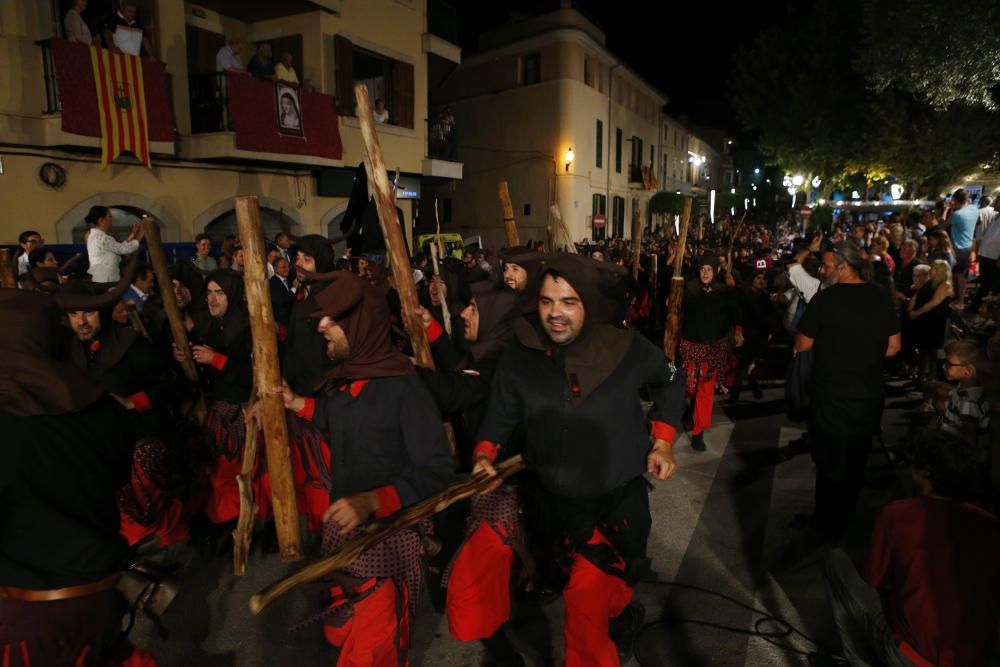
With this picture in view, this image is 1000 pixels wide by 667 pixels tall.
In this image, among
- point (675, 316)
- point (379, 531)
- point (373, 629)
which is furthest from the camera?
point (675, 316)

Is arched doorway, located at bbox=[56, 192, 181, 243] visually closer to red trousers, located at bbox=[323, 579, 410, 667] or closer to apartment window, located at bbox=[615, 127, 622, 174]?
red trousers, located at bbox=[323, 579, 410, 667]

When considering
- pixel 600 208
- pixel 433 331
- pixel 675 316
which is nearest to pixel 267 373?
pixel 433 331

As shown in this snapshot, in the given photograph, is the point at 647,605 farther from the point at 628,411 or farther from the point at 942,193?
the point at 942,193

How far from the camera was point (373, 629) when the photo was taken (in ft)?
8.77

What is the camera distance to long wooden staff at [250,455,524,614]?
2.15 metres

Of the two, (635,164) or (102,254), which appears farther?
(635,164)

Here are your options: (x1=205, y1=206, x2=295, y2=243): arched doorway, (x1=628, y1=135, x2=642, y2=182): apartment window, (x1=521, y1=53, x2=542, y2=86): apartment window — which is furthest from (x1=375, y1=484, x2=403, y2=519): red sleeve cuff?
(x1=628, y1=135, x2=642, y2=182): apartment window

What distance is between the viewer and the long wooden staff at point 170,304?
4605 mm

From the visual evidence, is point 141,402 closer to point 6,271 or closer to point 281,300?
point 6,271

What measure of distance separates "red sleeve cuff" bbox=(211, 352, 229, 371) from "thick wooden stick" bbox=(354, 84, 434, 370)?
1388 mm

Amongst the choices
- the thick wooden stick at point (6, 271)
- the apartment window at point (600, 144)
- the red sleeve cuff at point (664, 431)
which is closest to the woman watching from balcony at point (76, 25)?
the thick wooden stick at point (6, 271)

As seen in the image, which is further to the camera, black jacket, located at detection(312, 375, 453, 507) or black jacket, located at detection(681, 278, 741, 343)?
black jacket, located at detection(681, 278, 741, 343)

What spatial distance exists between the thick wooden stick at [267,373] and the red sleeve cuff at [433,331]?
4.45 feet

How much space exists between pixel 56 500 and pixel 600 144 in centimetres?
3268
